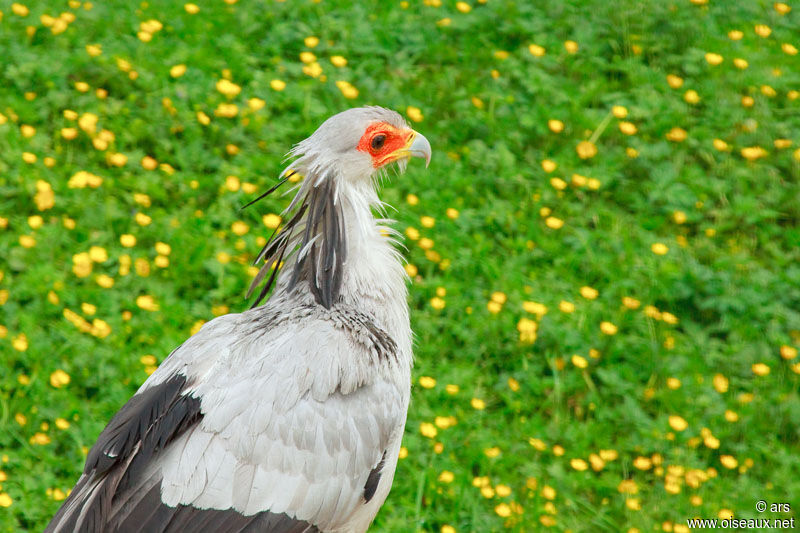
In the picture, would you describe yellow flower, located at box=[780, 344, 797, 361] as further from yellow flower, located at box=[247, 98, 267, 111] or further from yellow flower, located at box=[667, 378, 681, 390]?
yellow flower, located at box=[247, 98, 267, 111]

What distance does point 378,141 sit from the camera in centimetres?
395

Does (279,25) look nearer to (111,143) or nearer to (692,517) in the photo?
(111,143)

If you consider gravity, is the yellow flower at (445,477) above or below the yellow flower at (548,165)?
below

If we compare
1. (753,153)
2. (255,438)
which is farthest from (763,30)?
(255,438)

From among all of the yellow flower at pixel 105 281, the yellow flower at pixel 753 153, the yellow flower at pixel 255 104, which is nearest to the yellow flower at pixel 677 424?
the yellow flower at pixel 753 153

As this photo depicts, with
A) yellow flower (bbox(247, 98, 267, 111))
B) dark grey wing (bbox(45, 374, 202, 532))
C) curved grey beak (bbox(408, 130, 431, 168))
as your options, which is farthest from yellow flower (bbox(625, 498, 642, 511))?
yellow flower (bbox(247, 98, 267, 111))

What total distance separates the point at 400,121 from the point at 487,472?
1808 mm

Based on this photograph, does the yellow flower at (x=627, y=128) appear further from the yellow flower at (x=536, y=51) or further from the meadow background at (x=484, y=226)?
the yellow flower at (x=536, y=51)

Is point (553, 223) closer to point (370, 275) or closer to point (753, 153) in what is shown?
point (753, 153)

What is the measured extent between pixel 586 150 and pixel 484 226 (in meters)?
1.02

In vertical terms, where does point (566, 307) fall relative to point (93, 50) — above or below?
below

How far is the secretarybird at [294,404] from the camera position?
332 centimetres

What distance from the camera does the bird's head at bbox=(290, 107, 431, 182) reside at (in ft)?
12.7

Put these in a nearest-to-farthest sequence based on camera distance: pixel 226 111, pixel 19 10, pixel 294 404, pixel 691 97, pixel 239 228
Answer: pixel 294 404 → pixel 239 228 → pixel 226 111 → pixel 19 10 → pixel 691 97
